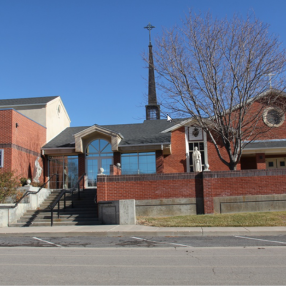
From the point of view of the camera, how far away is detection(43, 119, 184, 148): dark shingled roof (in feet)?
80.5

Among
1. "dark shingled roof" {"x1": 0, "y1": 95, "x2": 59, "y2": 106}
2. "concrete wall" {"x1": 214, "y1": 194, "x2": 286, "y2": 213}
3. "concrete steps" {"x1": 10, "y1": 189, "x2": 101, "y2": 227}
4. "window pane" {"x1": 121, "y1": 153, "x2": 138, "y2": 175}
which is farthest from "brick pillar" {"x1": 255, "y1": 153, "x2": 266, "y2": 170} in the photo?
"dark shingled roof" {"x1": 0, "y1": 95, "x2": 59, "y2": 106}

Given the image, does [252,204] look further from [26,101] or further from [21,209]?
[26,101]

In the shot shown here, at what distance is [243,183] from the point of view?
18.2 meters

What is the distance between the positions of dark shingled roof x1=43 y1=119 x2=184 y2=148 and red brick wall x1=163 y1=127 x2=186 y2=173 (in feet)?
2.15

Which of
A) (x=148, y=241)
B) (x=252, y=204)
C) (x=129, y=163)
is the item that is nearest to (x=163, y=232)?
(x=148, y=241)

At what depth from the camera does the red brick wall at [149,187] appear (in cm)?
1839

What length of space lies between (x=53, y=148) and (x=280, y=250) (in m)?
18.2

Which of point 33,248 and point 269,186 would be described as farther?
point 269,186

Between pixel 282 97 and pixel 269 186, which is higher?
pixel 282 97

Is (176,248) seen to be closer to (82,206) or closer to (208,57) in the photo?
(82,206)

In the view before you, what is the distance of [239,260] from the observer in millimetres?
8430

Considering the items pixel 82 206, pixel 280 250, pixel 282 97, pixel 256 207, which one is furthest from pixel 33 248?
pixel 282 97

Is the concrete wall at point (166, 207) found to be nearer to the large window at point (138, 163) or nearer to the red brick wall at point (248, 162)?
the large window at point (138, 163)

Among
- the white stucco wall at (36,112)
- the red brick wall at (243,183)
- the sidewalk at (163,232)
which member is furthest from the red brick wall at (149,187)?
the white stucco wall at (36,112)
